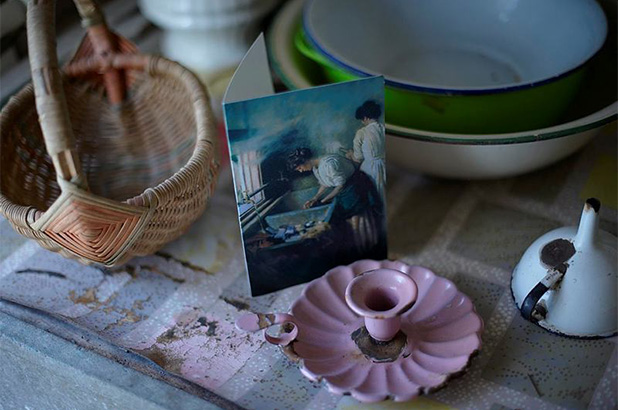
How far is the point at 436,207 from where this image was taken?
2.59ft

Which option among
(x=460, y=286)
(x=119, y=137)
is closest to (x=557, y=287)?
(x=460, y=286)

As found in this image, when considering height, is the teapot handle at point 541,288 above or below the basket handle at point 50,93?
below

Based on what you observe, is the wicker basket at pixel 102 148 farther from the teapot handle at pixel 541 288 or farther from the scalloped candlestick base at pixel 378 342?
the teapot handle at pixel 541 288

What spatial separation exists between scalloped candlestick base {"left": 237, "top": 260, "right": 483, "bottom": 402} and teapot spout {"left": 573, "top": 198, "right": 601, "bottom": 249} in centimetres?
11

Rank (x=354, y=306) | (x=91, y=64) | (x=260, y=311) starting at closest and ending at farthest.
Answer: (x=354, y=306)
(x=260, y=311)
(x=91, y=64)

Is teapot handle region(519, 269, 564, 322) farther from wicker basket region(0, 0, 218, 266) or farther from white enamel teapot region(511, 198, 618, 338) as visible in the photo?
wicker basket region(0, 0, 218, 266)

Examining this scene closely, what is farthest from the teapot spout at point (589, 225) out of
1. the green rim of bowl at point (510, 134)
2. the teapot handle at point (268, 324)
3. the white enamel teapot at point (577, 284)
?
the teapot handle at point (268, 324)

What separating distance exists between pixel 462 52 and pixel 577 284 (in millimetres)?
395

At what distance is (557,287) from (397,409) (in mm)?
171

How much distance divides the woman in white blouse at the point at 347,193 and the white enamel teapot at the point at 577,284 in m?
0.15

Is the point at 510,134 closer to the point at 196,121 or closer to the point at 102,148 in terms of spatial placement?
the point at 196,121

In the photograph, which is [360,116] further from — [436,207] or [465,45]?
[465,45]

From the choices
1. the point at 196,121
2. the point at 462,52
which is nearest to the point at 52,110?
the point at 196,121

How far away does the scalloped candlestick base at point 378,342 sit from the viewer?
0.59m
